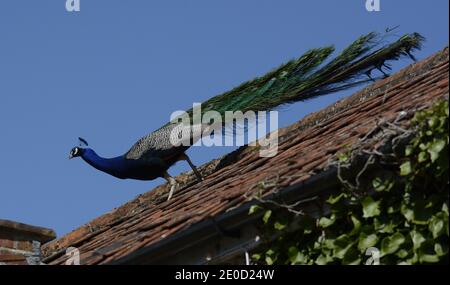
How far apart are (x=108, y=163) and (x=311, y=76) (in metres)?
1.99

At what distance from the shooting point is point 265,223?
6398 millimetres

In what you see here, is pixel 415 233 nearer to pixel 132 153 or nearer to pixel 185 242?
pixel 185 242

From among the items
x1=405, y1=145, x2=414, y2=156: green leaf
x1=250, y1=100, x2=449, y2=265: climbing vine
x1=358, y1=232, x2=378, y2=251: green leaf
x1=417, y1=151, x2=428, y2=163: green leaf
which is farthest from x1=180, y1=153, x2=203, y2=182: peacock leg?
x1=417, y1=151, x2=428, y2=163: green leaf

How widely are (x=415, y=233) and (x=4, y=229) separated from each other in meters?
3.07

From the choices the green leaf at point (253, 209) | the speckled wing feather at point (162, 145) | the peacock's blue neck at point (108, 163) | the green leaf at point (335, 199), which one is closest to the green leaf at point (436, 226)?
the green leaf at point (335, 199)

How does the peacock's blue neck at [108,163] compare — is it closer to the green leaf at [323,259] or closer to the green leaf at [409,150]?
the green leaf at [323,259]

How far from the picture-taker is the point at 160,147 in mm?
9836

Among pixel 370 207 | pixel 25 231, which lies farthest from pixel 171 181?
pixel 370 207

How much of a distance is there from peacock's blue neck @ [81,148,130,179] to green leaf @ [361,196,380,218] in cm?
440

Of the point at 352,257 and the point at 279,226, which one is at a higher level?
the point at 279,226

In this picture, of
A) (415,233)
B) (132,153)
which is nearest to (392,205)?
(415,233)

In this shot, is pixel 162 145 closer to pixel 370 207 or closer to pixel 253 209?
pixel 253 209
